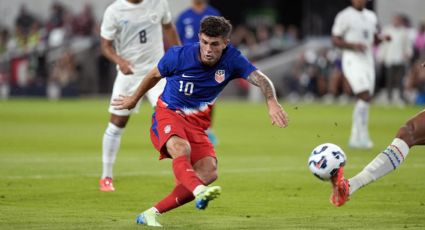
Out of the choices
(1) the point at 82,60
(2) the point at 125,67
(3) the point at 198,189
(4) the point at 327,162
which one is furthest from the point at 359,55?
(1) the point at 82,60

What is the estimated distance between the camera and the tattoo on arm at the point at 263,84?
31.9 feet

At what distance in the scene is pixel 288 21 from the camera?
49781 mm

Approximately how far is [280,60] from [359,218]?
31190 millimetres

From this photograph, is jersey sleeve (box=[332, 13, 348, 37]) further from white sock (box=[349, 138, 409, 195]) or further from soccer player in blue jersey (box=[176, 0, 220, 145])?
white sock (box=[349, 138, 409, 195])

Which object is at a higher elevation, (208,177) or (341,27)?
(208,177)

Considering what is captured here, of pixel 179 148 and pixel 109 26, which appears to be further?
pixel 109 26

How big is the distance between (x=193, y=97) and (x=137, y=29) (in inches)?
146

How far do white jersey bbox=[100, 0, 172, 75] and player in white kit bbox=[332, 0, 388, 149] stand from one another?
612cm

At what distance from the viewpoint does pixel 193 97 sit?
32.8 ft

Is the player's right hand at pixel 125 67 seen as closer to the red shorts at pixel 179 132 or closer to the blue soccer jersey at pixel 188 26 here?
the red shorts at pixel 179 132

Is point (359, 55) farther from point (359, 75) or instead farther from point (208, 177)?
point (208, 177)

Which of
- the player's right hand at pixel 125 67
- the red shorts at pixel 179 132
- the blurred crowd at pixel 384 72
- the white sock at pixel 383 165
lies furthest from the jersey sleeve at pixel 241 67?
the blurred crowd at pixel 384 72

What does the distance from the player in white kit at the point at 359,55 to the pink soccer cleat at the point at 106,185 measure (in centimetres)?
688

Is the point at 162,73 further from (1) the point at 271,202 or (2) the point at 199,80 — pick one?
(1) the point at 271,202
